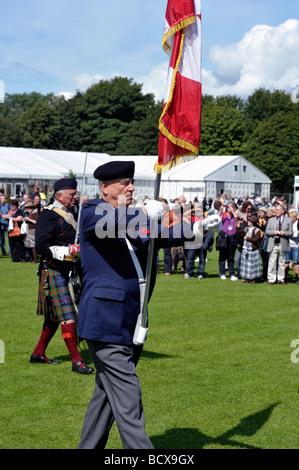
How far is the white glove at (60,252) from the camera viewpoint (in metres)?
7.09

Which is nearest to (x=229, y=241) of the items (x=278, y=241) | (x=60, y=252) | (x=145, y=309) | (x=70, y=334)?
(x=278, y=241)

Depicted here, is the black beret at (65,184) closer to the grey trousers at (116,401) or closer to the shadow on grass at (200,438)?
the shadow on grass at (200,438)

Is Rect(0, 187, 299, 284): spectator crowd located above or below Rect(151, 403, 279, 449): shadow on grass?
above

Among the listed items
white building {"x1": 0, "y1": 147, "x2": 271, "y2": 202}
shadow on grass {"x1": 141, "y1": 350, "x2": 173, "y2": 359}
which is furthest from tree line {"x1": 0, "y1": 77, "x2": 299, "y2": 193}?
shadow on grass {"x1": 141, "y1": 350, "x2": 173, "y2": 359}

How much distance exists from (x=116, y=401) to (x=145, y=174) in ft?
167

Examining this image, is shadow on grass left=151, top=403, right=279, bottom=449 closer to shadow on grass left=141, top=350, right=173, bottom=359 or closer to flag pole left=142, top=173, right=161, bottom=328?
flag pole left=142, top=173, right=161, bottom=328

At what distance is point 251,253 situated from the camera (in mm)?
17016

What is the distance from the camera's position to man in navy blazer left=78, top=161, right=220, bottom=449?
4.13 m

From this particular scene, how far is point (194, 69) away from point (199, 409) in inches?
132

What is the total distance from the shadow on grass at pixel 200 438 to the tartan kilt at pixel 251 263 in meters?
11.1

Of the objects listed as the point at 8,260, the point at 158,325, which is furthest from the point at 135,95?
the point at 158,325

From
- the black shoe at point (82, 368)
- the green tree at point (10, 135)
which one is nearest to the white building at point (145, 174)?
A: the green tree at point (10, 135)

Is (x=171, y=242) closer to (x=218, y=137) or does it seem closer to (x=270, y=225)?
(x=270, y=225)

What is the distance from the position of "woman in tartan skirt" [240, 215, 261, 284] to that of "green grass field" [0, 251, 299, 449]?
13.3ft
